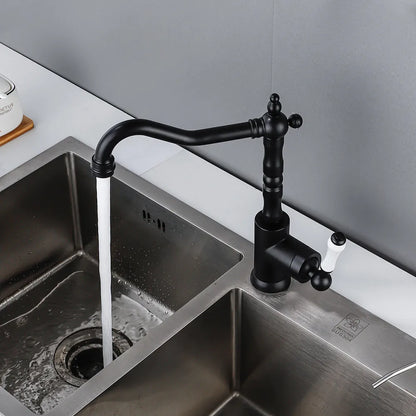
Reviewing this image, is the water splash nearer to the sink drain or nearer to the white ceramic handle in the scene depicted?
the sink drain

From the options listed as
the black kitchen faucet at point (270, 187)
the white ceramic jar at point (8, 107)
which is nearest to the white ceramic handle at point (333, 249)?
the black kitchen faucet at point (270, 187)

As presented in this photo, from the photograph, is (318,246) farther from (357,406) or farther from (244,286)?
(357,406)

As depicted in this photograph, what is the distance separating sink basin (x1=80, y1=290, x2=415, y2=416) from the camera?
3.71 ft

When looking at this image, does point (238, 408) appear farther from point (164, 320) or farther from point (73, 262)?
point (73, 262)

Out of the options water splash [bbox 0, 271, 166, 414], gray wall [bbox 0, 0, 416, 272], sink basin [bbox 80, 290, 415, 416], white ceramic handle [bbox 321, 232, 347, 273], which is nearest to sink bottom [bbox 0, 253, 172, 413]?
water splash [bbox 0, 271, 166, 414]

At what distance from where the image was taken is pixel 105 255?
47.9 inches

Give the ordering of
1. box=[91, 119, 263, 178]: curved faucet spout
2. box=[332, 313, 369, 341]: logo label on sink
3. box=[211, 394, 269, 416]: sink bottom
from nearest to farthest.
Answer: box=[91, 119, 263, 178]: curved faucet spout, box=[332, 313, 369, 341]: logo label on sink, box=[211, 394, 269, 416]: sink bottom

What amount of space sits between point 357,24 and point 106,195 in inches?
15.2

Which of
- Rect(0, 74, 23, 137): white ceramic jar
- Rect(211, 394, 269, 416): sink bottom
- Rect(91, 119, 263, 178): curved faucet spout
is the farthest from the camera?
Rect(0, 74, 23, 137): white ceramic jar

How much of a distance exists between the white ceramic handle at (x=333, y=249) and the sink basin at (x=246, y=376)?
4.0 inches

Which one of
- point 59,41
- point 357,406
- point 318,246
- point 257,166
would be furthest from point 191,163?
point 357,406

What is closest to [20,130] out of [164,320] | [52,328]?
[52,328]

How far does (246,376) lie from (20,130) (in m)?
0.58

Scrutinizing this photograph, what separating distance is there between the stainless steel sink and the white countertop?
3cm
